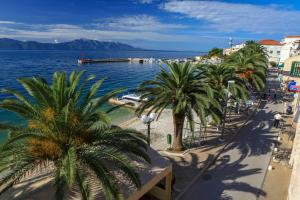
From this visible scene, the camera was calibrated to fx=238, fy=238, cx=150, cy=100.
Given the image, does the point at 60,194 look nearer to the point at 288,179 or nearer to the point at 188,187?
the point at 188,187

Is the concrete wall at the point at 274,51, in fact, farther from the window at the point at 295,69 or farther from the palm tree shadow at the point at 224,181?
the palm tree shadow at the point at 224,181

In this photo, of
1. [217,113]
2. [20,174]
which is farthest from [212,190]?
[20,174]

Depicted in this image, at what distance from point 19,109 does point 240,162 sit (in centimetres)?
1298

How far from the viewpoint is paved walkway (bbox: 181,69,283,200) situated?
38.9 feet

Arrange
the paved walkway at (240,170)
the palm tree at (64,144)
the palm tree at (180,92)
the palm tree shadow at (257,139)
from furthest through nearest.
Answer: the palm tree shadow at (257,139), the palm tree at (180,92), the paved walkway at (240,170), the palm tree at (64,144)

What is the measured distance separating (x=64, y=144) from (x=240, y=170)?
10785 mm

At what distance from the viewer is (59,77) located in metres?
8.34

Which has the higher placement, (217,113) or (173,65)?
(173,65)

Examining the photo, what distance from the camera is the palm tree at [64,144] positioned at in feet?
22.0

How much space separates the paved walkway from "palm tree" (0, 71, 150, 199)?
5.64 m

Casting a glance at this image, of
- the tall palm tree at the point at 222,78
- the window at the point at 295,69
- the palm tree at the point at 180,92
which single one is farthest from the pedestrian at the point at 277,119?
the window at the point at 295,69

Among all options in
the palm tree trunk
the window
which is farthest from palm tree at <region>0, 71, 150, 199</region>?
the window

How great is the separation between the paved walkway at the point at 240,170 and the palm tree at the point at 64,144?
564cm

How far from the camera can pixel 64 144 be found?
7555mm
